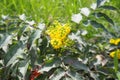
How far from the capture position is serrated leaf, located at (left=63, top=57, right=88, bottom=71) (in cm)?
170

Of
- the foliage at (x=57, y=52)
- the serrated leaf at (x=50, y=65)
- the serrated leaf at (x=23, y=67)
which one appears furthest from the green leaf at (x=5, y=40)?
the serrated leaf at (x=50, y=65)

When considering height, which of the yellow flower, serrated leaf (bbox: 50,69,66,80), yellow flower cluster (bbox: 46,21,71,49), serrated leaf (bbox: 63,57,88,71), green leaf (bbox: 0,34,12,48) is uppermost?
green leaf (bbox: 0,34,12,48)

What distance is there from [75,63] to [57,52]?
0.44 ft

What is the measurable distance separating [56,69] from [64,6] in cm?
194

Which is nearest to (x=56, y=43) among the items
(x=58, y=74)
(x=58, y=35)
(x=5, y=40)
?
(x=58, y=35)

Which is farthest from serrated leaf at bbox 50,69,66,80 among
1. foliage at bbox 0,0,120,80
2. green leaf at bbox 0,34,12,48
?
green leaf at bbox 0,34,12,48

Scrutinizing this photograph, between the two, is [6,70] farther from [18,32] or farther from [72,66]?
[72,66]

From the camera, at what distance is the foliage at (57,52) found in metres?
1.71

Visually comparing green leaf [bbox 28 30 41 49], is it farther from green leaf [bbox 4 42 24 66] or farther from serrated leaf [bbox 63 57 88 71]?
serrated leaf [bbox 63 57 88 71]

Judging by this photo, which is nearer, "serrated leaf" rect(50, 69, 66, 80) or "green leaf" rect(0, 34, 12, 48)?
"serrated leaf" rect(50, 69, 66, 80)

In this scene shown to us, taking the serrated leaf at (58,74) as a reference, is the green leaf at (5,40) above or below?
above

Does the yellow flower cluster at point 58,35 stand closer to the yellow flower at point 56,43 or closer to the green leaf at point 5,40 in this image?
the yellow flower at point 56,43

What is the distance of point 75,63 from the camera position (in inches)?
67.3

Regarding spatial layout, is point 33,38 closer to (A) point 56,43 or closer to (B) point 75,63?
(A) point 56,43
